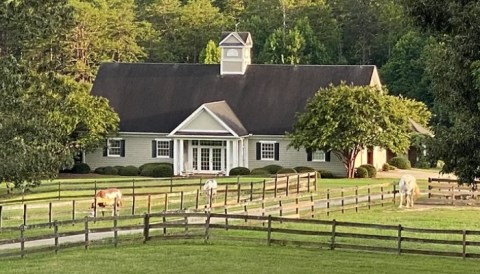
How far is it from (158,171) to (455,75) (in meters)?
43.3

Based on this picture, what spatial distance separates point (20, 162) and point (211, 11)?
79.7 meters

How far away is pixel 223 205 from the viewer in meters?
37.2

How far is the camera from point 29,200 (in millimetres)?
41875

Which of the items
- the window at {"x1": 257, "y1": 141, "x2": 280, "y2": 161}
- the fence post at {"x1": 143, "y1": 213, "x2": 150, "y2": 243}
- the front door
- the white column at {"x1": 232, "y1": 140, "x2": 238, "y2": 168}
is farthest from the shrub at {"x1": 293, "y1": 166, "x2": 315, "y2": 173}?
the fence post at {"x1": 143, "y1": 213, "x2": 150, "y2": 243}

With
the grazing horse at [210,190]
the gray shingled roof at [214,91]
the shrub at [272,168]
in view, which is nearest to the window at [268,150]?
the gray shingled roof at [214,91]

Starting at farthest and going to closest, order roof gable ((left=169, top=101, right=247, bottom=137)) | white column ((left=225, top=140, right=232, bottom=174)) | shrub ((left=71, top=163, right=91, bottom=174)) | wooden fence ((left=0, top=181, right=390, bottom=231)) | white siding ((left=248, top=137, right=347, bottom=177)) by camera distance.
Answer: shrub ((left=71, top=163, right=91, bottom=174)) → white column ((left=225, top=140, right=232, bottom=174)) → white siding ((left=248, top=137, right=347, bottom=177)) → roof gable ((left=169, top=101, right=247, bottom=137)) → wooden fence ((left=0, top=181, right=390, bottom=231))

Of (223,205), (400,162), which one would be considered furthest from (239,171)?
(223,205)

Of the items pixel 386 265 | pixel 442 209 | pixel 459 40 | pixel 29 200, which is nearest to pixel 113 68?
pixel 29 200

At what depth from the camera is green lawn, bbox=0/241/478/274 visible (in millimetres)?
23641

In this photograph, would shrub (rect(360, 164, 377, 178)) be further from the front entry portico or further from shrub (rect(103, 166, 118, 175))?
shrub (rect(103, 166, 118, 175))

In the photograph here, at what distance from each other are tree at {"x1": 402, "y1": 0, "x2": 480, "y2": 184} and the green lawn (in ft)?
12.4

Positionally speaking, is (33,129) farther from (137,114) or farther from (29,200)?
(137,114)

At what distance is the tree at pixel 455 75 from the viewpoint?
61.3 ft

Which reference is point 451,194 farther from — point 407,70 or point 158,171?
point 407,70
